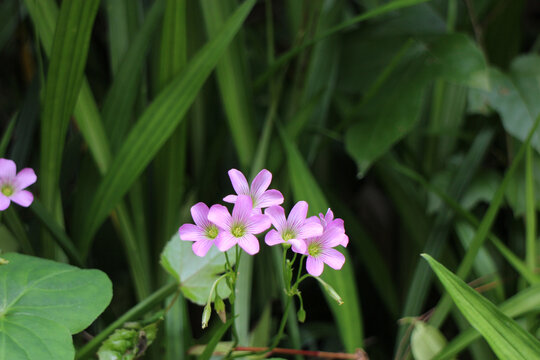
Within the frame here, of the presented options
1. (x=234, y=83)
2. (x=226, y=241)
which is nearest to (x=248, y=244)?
(x=226, y=241)

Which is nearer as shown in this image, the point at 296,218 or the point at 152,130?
the point at 296,218

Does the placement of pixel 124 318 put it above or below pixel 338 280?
above

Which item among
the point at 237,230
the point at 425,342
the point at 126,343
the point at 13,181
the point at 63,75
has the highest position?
the point at 63,75

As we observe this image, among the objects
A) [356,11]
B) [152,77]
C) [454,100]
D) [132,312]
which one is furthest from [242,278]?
[356,11]

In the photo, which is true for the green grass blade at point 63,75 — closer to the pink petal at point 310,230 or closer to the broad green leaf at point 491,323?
the pink petal at point 310,230

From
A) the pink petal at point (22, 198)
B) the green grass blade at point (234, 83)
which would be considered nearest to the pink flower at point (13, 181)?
the pink petal at point (22, 198)

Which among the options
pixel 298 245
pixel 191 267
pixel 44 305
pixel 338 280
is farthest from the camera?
pixel 338 280

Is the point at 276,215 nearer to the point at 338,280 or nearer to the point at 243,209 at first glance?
the point at 243,209
